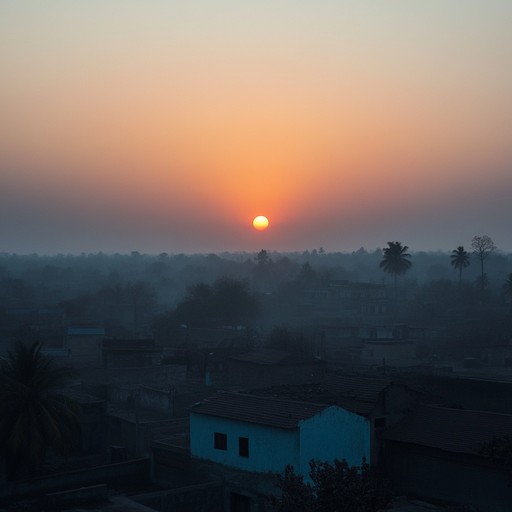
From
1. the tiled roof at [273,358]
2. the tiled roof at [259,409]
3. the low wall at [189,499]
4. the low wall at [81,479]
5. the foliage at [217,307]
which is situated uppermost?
the foliage at [217,307]

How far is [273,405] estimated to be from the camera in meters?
26.1

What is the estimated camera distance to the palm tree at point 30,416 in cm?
2559

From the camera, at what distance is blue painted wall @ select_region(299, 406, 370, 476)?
24375mm

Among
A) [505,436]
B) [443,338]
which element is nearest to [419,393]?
[505,436]

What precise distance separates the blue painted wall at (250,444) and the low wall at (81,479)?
7.46 ft

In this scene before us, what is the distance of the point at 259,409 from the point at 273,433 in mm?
1425

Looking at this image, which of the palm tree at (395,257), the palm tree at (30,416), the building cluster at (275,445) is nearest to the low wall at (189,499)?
the building cluster at (275,445)

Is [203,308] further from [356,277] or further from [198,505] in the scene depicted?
[356,277]

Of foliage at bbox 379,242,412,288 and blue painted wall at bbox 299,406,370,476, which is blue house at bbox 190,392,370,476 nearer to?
blue painted wall at bbox 299,406,370,476

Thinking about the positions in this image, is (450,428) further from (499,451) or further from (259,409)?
(259,409)

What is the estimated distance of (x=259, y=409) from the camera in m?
26.0

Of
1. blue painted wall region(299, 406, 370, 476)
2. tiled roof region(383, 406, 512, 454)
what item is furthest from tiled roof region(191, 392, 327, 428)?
tiled roof region(383, 406, 512, 454)

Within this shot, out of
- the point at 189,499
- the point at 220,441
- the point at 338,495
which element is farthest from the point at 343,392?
the point at 338,495

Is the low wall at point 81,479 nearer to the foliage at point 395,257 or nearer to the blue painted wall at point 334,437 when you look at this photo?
the blue painted wall at point 334,437
